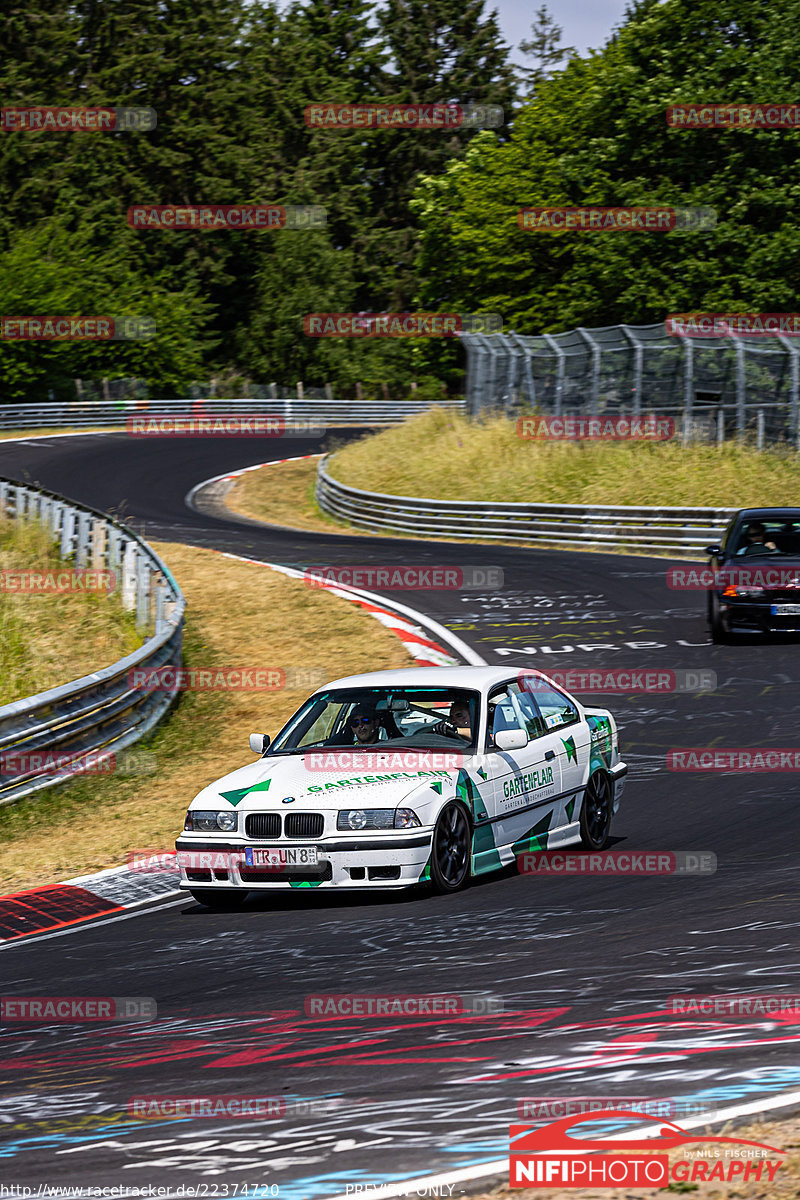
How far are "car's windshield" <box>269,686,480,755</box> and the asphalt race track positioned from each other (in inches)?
37.4

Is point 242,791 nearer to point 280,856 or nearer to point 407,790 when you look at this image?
point 280,856

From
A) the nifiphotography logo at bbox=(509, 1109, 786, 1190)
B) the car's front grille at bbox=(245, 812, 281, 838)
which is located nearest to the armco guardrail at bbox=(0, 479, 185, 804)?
the car's front grille at bbox=(245, 812, 281, 838)

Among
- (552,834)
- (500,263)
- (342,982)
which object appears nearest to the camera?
(342,982)

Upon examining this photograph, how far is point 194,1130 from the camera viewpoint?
15.7 ft

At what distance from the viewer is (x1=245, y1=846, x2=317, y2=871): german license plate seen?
8.58 metres

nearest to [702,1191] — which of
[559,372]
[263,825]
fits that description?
[263,825]

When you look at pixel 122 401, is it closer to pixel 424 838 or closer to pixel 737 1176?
pixel 424 838

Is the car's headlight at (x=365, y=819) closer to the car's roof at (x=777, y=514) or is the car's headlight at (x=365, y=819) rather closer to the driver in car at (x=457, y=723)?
the driver in car at (x=457, y=723)

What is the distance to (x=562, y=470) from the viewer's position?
34250 millimetres

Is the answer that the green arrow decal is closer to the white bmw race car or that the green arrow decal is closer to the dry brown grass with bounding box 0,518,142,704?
the white bmw race car

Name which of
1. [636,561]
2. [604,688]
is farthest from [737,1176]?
[636,561]

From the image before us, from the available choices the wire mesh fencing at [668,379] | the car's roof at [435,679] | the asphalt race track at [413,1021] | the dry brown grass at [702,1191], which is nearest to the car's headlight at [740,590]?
the asphalt race track at [413,1021]

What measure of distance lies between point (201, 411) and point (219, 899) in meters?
50.9

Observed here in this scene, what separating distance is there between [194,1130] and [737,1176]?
1.70 meters
